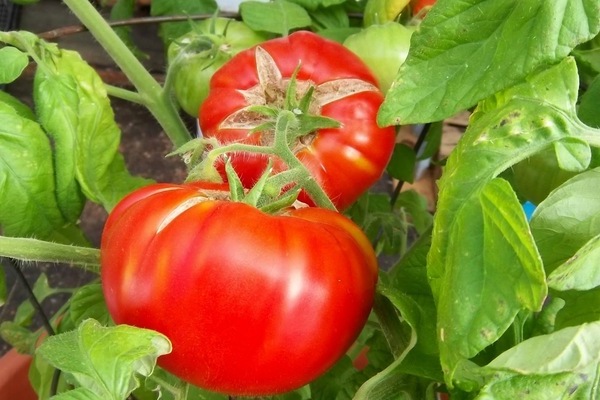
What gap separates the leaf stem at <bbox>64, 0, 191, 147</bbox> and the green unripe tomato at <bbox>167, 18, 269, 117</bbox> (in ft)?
0.10

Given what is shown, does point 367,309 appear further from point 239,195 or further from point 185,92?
point 185,92

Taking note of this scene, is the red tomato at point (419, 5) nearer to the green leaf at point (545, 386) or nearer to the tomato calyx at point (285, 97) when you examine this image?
the tomato calyx at point (285, 97)

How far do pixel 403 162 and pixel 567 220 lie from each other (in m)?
0.37

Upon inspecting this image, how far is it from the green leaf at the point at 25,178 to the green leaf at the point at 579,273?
37cm

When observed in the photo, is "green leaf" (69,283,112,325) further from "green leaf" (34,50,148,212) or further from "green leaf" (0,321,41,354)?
"green leaf" (0,321,41,354)

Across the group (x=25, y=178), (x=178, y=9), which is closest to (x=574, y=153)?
(x=25, y=178)

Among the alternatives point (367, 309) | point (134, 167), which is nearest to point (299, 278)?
point (367, 309)

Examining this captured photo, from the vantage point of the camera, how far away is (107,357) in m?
0.34

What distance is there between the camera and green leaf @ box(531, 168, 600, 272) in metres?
0.34

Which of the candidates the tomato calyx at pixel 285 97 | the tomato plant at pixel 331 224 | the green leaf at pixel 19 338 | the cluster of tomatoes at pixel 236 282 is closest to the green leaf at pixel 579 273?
the tomato plant at pixel 331 224

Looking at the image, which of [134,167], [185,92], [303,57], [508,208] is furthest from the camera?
[134,167]

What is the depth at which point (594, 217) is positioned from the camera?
34 centimetres

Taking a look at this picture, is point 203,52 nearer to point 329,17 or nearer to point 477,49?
point 329,17

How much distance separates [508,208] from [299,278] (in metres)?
0.13
